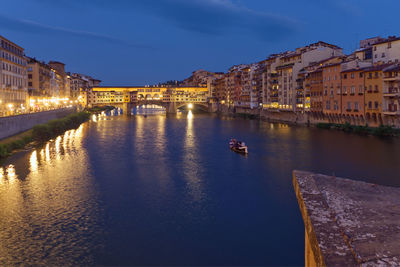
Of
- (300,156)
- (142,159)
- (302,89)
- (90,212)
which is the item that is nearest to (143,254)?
(90,212)

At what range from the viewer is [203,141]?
40188mm

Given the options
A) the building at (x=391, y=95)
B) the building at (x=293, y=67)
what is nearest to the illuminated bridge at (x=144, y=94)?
the building at (x=293, y=67)

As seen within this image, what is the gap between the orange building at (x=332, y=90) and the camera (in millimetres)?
47531

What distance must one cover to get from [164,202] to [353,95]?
34.6m

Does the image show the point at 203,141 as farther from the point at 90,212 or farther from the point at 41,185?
the point at 90,212

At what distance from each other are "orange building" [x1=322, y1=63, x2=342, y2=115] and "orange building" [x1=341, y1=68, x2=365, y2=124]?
36.9 inches

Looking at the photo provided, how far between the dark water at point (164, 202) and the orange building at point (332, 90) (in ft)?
48.6

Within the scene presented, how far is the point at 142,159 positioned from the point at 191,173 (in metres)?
6.66

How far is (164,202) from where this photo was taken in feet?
58.0

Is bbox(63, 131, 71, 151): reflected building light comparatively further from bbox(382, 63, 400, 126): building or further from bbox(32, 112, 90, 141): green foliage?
bbox(382, 63, 400, 126): building

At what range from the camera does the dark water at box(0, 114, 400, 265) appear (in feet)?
41.4

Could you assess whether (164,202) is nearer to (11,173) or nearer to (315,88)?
(11,173)

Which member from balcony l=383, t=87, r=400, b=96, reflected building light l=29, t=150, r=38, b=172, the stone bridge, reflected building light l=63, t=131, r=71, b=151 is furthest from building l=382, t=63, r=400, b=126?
→ the stone bridge

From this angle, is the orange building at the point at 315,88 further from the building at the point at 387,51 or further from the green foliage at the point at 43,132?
the green foliage at the point at 43,132
